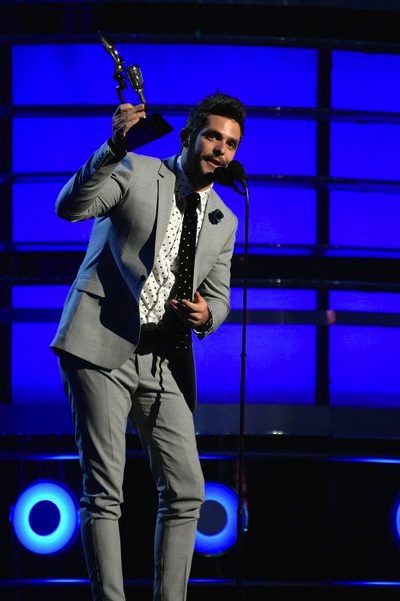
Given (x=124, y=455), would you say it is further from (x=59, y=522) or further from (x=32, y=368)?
(x=32, y=368)

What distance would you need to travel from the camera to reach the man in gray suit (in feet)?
12.8

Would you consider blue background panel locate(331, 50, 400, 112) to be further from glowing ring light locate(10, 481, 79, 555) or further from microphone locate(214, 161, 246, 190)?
glowing ring light locate(10, 481, 79, 555)

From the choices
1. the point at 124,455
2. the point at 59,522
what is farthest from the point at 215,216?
the point at 59,522

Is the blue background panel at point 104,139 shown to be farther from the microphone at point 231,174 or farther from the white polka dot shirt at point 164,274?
the microphone at point 231,174

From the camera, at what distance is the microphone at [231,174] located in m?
3.92

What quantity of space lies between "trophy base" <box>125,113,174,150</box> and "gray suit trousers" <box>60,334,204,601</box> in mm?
815

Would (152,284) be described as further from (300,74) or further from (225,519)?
(300,74)

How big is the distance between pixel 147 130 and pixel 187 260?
727mm

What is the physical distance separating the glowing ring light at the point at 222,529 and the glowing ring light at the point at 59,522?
2.20 ft

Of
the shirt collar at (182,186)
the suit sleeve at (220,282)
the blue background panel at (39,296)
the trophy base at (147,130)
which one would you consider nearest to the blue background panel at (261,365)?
the blue background panel at (39,296)

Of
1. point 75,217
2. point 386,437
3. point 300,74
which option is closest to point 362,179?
point 300,74

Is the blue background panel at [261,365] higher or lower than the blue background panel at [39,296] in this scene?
lower

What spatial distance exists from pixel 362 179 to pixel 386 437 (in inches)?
55.2

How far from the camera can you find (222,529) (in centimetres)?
558
